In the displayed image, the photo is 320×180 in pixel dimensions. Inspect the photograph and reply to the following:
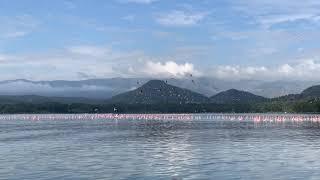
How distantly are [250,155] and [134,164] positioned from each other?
16.8 meters

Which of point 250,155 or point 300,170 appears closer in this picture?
point 300,170

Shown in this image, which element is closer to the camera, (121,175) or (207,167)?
(121,175)

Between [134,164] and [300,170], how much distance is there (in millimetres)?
17577

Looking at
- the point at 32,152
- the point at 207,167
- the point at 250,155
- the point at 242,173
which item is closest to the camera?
the point at 242,173

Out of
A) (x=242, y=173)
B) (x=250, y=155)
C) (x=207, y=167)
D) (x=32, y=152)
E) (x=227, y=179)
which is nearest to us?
(x=227, y=179)

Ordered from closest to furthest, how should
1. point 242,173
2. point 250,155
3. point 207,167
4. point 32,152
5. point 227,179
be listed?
point 227,179, point 242,173, point 207,167, point 250,155, point 32,152

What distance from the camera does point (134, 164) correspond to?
6206cm

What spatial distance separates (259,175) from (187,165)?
11.0m

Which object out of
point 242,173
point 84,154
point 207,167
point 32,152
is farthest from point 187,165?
point 32,152

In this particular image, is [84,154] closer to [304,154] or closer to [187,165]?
[187,165]

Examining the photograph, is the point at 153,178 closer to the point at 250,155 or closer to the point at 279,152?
the point at 250,155

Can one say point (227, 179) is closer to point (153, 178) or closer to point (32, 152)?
point (153, 178)

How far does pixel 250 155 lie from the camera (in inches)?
2815

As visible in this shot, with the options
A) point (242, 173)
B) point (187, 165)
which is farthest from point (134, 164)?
point (242, 173)
